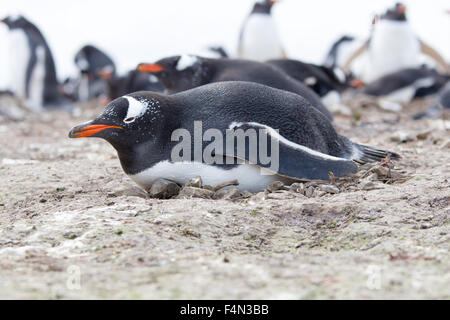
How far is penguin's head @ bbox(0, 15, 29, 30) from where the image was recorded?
1311 cm

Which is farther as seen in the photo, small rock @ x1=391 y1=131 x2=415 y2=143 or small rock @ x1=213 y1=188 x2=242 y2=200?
small rock @ x1=391 y1=131 x2=415 y2=143

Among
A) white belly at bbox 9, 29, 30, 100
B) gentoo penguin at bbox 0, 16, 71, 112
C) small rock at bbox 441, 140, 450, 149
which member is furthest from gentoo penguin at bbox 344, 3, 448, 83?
small rock at bbox 441, 140, 450, 149

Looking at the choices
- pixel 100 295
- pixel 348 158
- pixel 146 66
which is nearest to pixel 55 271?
pixel 100 295

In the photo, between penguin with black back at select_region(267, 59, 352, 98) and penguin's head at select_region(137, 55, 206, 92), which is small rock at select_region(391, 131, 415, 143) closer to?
penguin's head at select_region(137, 55, 206, 92)

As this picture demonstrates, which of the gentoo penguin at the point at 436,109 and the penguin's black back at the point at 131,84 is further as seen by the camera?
the penguin's black back at the point at 131,84

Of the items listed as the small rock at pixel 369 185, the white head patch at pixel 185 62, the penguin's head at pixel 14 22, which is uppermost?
the penguin's head at pixel 14 22

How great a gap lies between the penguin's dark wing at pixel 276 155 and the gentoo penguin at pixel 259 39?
8.80m

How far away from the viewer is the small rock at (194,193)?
3.45 meters

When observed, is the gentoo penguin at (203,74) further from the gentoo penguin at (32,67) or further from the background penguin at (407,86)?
the gentoo penguin at (32,67)

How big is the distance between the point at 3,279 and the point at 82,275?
0.26 metres

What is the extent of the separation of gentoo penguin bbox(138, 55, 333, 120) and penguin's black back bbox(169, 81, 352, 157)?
5.99 feet

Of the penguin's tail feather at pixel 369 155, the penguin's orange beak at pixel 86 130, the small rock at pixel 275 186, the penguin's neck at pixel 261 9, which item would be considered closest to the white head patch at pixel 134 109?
the penguin's orange beak at pixel 86 130

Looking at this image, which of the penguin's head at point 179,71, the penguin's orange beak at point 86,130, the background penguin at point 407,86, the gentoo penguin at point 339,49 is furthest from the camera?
the gentoo penguin at point 339,49
